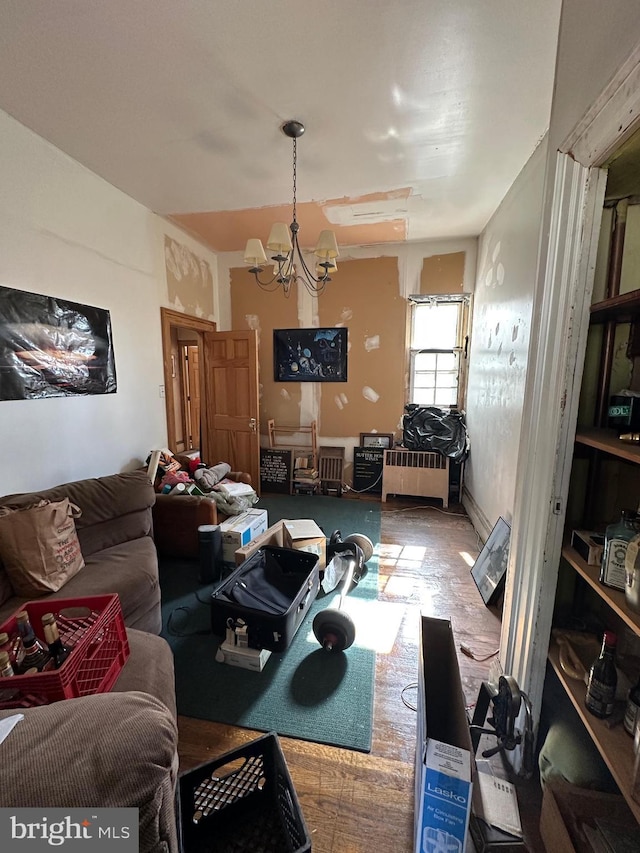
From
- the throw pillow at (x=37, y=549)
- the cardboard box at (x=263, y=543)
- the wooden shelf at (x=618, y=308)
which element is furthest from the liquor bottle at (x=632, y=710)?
the throw pillow at (x=37, y=549)

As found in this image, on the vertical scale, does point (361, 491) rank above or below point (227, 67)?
below

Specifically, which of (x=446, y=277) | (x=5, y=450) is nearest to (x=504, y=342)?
(x=446, y=277)

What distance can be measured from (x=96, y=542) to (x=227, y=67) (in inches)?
103

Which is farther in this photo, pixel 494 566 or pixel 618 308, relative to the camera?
pixel 494 566

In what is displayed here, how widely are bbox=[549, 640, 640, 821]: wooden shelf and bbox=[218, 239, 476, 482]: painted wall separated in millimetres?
3475

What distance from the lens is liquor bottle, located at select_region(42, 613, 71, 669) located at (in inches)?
46.4

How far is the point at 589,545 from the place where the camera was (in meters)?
1.13

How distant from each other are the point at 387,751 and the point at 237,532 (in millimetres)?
1592

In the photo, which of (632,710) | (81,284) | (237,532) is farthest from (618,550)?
(81,284)

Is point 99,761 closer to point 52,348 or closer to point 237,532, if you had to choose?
point 237,532

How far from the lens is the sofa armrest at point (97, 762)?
1.72 feet

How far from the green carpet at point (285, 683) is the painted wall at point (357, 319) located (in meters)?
2.50

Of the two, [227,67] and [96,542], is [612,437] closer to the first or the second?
[227,67]

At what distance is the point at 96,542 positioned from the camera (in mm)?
2133
